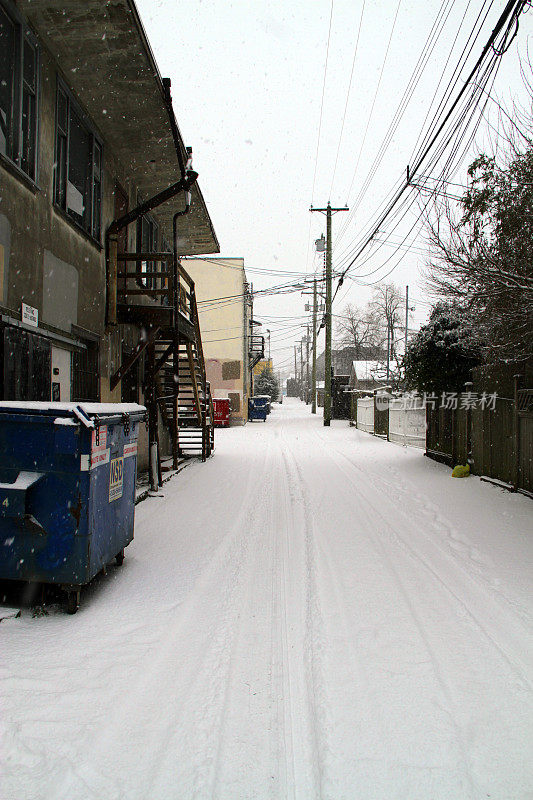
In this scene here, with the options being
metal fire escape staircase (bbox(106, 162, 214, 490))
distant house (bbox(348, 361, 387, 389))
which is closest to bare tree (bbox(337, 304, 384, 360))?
distant house (bbox(348, 361, 387, 389))

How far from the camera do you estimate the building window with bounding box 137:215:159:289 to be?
11.4 meters

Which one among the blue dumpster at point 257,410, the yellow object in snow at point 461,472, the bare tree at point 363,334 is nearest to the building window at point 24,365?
the yellow object in snow at point 461,472

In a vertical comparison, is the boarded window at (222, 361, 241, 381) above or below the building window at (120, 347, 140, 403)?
above

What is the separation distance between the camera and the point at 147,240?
12516 millimetres

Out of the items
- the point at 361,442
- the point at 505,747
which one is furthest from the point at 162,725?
the point at 361,442

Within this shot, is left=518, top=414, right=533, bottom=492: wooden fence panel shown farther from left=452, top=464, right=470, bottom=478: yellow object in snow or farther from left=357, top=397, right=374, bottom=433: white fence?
left=357, top=397, right=374, bottom=433: white fence

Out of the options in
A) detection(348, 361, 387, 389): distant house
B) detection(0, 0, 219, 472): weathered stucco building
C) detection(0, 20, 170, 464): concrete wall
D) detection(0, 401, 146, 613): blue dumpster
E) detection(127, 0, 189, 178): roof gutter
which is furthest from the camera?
detection(348, 361, 387, 389): distant house

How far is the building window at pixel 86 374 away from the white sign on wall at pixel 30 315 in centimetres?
150

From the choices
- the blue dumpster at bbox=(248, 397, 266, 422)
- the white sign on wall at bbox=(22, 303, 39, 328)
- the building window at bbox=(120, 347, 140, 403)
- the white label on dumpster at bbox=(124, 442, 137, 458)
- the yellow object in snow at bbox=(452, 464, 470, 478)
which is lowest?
the yellow object in snow at bbox=(452, 464, 470, 478)

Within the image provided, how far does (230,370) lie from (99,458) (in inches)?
1084

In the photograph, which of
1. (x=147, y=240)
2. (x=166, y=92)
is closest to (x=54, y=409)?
(x=166, y=92)

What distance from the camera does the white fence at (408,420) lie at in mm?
15320

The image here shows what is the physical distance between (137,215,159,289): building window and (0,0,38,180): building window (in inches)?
200

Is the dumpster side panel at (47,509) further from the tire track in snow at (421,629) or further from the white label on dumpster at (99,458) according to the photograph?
the tire track in snow at (421,629)
